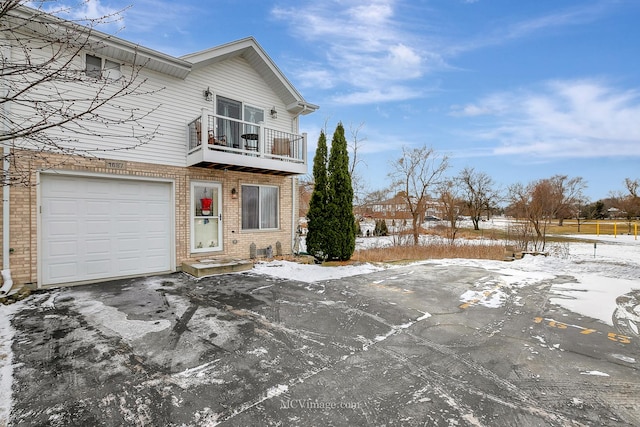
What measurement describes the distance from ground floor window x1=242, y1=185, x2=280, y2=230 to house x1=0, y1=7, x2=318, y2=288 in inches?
1.3

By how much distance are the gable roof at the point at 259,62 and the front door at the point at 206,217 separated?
3391 millimetres

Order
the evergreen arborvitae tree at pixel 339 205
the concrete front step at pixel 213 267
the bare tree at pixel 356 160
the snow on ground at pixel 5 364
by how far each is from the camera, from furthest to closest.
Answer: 1. the bare tree at pixel 356 160
2. the evergreen arborvitae tree at pixel 339 205
3. the concrete front step at pixel 213 267
4. the snow on ground at pixel 5 364

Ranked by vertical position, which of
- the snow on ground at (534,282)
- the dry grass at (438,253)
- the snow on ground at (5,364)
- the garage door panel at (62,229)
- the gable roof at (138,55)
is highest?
the gable roof at (138,55)

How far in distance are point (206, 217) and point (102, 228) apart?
8.01 feet

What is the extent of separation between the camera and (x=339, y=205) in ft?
30.2

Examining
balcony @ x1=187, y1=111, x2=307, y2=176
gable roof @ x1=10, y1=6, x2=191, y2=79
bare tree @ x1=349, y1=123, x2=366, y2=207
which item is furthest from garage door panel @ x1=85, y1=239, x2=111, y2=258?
bare tree @ x1=349, y1=123, x2=366, y2=207

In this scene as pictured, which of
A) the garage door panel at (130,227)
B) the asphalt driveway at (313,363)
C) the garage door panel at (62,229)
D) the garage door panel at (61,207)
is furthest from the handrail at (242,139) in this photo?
the asphalt driveway at (313,363)

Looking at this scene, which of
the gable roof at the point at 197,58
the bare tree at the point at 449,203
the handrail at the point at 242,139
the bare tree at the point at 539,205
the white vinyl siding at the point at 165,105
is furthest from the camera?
the bare tree at the point at 449,203

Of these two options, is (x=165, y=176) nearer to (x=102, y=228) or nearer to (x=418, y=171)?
(x=102, y=228)

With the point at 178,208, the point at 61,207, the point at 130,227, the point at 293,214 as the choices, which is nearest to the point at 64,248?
the point at 61,207

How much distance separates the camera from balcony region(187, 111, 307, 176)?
7.52 m

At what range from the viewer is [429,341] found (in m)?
3.67

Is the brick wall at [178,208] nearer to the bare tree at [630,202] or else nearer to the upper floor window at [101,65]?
the upper floor window at [101,65]

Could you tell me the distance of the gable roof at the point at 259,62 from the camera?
809 centimetres
